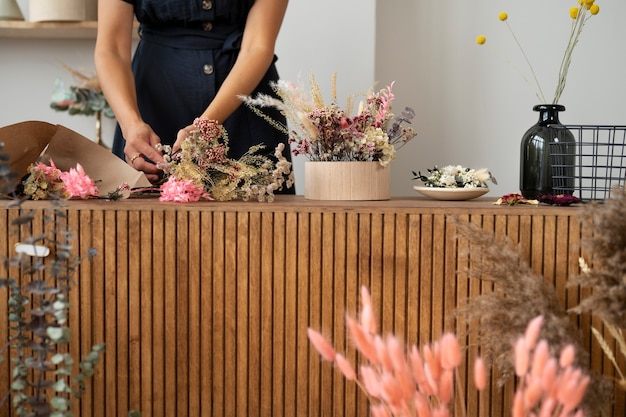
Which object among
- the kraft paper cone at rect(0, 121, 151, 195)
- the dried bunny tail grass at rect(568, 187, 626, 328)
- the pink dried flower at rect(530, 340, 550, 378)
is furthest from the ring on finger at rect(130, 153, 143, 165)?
the pink dried flower at rect(530, 340, 550, 378)

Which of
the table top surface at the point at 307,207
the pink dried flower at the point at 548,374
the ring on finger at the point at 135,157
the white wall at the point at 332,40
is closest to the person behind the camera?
the pink dried flower at the point at 548,374

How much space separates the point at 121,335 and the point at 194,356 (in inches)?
5.7

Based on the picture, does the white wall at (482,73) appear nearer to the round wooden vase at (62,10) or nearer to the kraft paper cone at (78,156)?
the round wooden vase at (62,10)

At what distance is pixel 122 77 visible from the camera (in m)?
1.97

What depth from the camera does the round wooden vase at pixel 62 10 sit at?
3080 millimetres

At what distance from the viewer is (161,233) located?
142cm

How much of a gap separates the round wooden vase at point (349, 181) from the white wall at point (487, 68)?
5.00 feet

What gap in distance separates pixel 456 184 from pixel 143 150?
2.38 feet

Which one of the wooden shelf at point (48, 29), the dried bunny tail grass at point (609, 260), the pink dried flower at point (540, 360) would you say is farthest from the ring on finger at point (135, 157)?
the wooden shelf at point (48, 29)

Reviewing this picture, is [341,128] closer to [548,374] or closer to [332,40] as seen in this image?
[548,374]

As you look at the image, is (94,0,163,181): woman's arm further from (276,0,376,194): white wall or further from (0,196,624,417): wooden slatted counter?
(276,0,376,194): white wall

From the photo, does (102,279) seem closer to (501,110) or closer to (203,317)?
(203,317)

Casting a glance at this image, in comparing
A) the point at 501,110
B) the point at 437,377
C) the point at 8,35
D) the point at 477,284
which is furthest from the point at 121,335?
the point at 8,35

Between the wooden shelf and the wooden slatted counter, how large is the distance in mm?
1905
